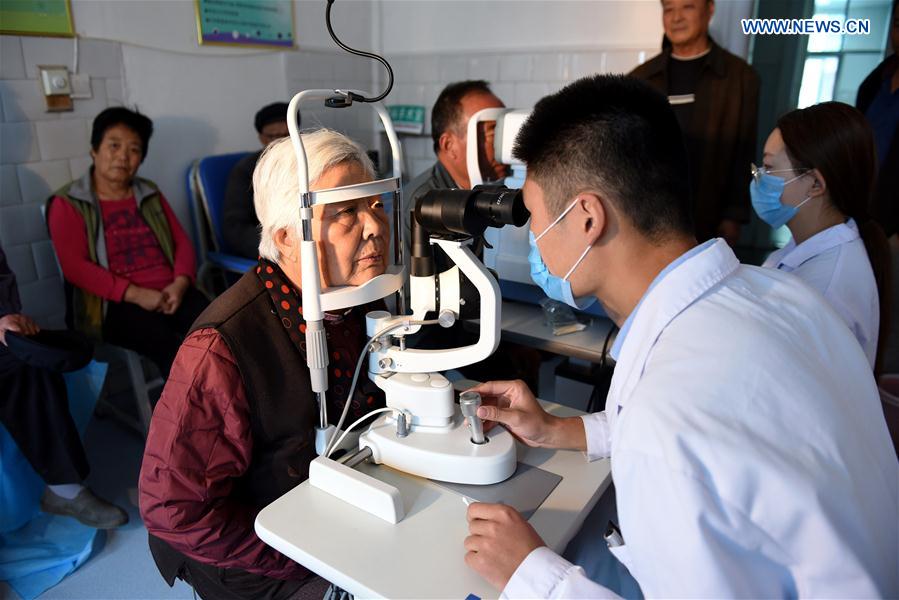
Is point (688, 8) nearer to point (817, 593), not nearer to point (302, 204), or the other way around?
point (302, 204)

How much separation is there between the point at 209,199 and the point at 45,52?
858mm

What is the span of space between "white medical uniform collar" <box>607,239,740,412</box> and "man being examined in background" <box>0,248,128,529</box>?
75.3 inches

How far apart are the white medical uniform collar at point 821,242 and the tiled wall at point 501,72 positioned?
76.2 inches

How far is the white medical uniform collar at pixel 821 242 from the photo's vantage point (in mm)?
1667

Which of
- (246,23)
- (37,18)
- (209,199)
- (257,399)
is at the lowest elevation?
(257,399)

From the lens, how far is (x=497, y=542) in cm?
89

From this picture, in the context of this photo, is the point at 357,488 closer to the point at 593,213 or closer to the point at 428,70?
the point at 593,213

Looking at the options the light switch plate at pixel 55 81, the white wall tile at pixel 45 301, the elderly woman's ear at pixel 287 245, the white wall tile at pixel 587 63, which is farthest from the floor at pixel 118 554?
the white wall tile at pixel 587 63

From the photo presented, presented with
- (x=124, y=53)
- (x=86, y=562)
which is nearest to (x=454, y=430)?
(x=86, y=562)

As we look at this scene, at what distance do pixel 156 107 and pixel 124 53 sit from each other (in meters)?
0.27

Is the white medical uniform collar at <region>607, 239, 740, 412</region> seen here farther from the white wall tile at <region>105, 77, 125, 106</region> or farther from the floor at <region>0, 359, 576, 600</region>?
the white wall tile at <region>105, 77, 125, 106</region>

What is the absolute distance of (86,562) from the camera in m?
2.02

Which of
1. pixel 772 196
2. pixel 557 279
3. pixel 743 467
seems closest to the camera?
pixel 743 467

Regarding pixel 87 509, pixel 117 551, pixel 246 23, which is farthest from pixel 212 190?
pixel 117 551
